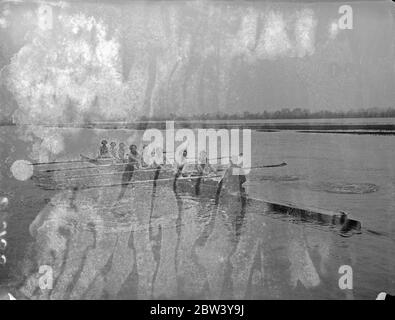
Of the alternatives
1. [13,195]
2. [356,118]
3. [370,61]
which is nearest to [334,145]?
[356,118]

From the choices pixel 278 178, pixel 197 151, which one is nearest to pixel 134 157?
pixel 197 151

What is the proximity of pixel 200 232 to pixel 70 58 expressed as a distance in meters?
1.42

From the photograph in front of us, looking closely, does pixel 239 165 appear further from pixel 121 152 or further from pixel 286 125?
pixel 121 152

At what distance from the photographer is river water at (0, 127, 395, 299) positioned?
10.2ft

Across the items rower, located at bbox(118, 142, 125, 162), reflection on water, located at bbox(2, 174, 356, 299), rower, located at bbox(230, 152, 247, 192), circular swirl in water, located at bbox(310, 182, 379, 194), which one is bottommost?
reflection on water, located at bbox(2, 174, 356, 299)

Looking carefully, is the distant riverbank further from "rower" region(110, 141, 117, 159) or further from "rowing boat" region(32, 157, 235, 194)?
"rowing boat" region(32, 157, 235, 194)

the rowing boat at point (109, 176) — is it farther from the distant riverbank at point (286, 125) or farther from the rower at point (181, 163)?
the distant riverbank at point (286, 125)

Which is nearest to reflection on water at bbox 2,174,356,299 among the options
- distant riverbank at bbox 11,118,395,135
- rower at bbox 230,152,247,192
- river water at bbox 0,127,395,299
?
river water at bbox 0,127,395,299

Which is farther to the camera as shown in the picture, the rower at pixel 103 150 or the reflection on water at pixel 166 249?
the rower at pixel 103 150

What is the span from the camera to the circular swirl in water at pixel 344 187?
3.31 meters

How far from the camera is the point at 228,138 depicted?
3.31 metres

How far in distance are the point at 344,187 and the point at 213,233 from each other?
0.94 metres

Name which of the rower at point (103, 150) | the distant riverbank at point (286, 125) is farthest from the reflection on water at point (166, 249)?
the distant riverbank at point (286, 125)

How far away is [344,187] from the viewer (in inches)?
130
